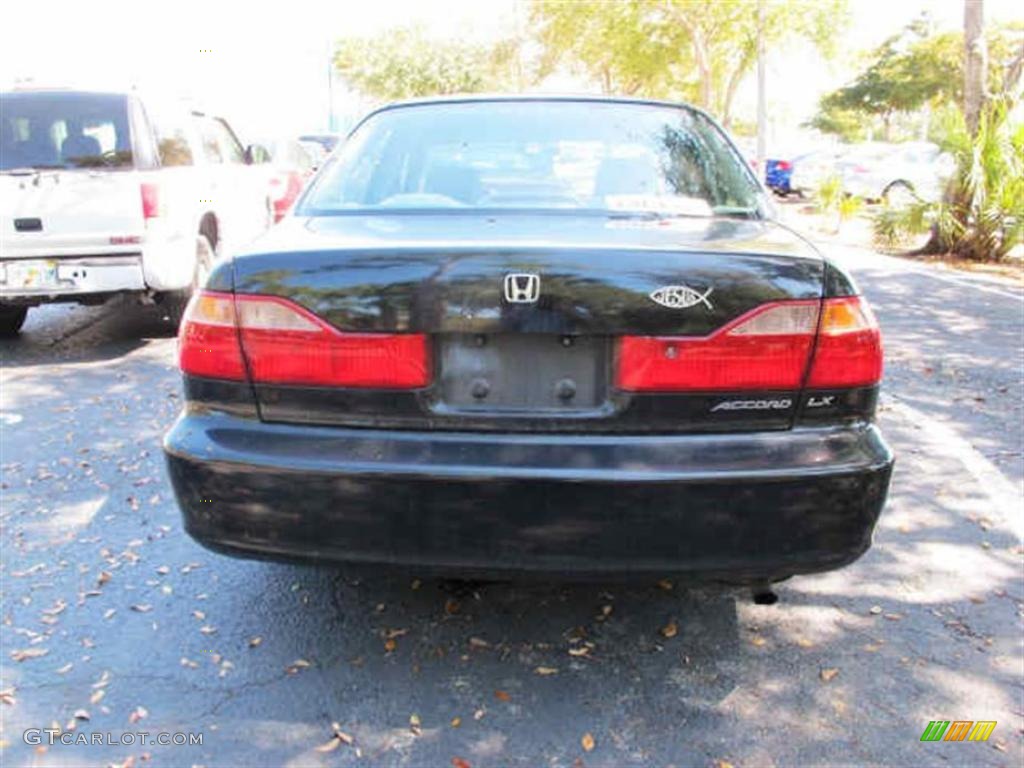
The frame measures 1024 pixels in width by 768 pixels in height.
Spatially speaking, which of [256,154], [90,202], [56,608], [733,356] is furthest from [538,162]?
[256,154]

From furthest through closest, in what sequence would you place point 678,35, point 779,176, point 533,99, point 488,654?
point 678,35 < point 779,176 < point 533,99 < point 488,654

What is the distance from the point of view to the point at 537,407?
230 cm

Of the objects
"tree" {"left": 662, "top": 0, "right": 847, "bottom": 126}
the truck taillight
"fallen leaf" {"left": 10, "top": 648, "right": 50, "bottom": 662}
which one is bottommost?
"fallen leaf" {"left": 10, "top": 648, "right": 50, "bottom": 662}

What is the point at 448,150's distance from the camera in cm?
337

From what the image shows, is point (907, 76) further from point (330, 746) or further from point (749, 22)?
point (330, 746)

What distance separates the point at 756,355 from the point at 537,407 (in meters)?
0.55

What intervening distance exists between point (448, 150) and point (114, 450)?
7.58 ft

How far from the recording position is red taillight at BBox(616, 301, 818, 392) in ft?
7.41

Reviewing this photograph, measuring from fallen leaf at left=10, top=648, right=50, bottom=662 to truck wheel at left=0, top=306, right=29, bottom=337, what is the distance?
4907mm

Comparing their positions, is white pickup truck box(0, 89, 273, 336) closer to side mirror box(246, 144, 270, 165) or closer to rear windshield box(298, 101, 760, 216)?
side mirror box(246, 144, 270, 165)

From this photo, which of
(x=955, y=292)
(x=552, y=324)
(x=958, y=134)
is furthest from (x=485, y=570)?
(x=958, y=134)

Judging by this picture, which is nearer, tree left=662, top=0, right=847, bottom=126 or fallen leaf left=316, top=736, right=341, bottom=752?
fallen leaf left=316, top=736, right=341, bottom=752

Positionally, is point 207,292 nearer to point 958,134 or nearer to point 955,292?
point 955,292

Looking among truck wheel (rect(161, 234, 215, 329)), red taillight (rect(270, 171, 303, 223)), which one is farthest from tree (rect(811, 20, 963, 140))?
truck wheel (rect(161, 234, 215, 329))
